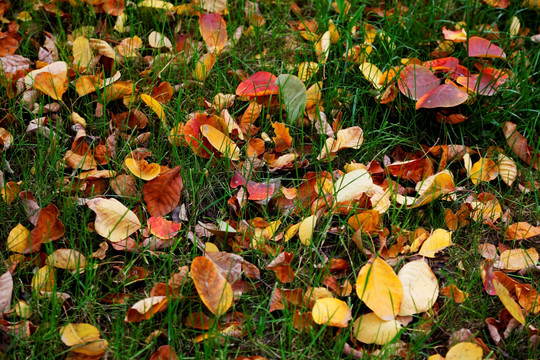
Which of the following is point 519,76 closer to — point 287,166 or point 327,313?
point 287,166

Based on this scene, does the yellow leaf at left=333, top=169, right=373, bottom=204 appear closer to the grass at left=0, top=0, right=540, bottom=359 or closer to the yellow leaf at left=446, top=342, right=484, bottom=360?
the grass at left=0, top=0, right=540, bottom=359

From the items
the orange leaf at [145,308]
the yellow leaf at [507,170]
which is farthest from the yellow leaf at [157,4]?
the yellow leaf at [507,170]

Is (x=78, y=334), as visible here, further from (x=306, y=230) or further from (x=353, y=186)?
(x=353, y=186)

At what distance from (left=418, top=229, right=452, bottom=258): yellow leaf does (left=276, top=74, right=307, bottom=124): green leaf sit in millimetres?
729

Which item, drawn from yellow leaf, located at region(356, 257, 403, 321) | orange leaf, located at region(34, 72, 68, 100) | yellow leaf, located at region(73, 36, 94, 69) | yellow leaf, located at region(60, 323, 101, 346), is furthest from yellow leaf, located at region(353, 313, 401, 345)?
yellow leaf, located at region(73, 36, 94, 69)

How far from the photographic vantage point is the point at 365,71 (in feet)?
7.84

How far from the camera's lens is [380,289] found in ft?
5.59

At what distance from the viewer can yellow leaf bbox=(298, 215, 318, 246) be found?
189 centimetres

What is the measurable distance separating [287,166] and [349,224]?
366 millimetres

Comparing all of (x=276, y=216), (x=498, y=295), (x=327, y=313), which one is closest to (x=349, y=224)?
(x=276, y=216)

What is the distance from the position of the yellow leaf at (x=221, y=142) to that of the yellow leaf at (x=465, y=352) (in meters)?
1.03

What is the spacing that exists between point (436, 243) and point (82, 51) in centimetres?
170

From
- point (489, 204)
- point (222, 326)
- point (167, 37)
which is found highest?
point (167, 37)

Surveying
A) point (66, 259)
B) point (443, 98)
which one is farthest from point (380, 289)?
point (66, 259)
